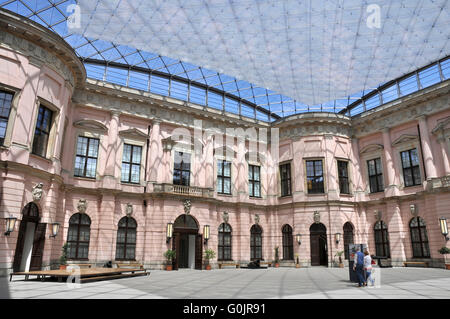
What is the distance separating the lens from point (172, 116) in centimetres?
2889

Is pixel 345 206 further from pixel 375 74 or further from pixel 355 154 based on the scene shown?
pixel 375 74

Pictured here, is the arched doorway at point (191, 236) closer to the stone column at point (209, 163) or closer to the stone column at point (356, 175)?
the stone column at point (209, 163)

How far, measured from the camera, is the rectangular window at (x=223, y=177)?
30.6m

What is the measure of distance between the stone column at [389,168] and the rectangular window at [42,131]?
26536mm

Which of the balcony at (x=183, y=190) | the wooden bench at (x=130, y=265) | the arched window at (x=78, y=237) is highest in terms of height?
the balcony at (x=183, y=190)

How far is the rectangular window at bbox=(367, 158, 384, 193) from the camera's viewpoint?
3005cm

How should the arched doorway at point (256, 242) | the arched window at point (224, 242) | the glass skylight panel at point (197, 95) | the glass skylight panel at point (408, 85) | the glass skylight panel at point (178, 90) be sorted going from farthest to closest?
the glass skylight panel at point (197, 95) → the glass skylight panel at point (178, 90) → the arched doorway at point (256, 242) → the glass skylight panel at point (408, 85) → the arched window at point (224, 242)

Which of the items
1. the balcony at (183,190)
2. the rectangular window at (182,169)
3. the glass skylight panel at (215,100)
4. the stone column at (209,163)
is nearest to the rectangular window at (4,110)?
the balcony at (183,190)

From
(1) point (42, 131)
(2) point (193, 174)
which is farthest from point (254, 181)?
(1) point (42, 131)

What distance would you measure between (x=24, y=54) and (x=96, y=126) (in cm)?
759

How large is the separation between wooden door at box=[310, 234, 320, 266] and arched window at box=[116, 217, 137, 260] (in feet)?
49.8

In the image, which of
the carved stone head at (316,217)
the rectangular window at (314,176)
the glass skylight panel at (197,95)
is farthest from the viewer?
the glass skylight panel at (197,95)

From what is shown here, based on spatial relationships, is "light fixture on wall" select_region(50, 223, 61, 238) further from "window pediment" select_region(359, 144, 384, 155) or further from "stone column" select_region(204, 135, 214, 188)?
"window pediment" select_region(359, 144, 384, 155)

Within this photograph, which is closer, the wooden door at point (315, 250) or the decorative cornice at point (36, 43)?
the decorative cornice at point (36, 43)
